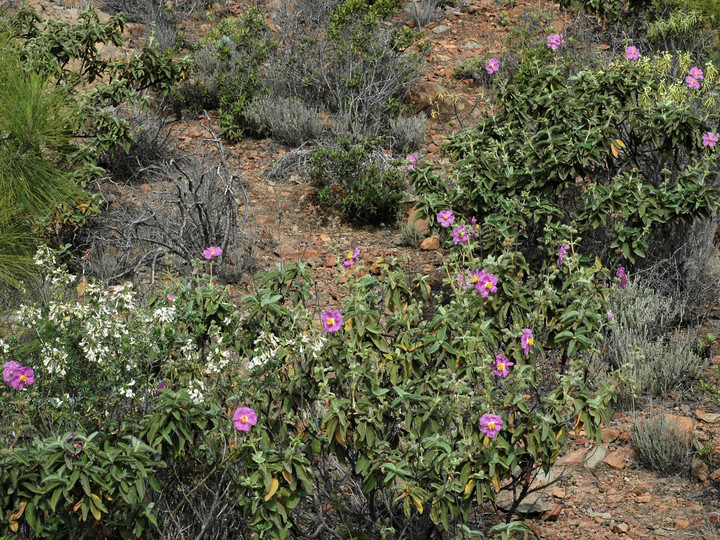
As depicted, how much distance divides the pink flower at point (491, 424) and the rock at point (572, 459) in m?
1.11

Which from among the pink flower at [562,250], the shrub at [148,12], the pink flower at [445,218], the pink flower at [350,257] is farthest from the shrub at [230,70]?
the pink flower at [350,257]

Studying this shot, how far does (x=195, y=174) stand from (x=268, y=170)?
85cm

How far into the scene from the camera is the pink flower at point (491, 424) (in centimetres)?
241

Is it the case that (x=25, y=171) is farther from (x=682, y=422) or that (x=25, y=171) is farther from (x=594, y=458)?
(x=682, y=422)

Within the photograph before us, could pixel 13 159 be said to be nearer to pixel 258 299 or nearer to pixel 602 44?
pixel 258 299

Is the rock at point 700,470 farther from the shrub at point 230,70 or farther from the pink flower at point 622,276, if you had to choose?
the shrub at point 230,70

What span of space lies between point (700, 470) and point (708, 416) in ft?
1.31

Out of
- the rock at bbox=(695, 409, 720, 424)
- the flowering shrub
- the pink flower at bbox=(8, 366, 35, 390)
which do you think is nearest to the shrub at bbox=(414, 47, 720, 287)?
the rock at bbox=(695, 409, 720, 424)

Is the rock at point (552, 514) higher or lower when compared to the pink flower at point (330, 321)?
lower

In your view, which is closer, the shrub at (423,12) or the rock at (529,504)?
the rock at (529,504)

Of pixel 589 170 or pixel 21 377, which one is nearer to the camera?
pixel 21 377

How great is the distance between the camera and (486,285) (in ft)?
9.63

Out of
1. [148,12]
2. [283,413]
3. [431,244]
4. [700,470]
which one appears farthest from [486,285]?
[148,12]

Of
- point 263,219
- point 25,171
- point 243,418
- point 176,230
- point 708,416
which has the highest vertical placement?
point 243,418
